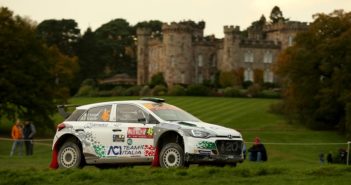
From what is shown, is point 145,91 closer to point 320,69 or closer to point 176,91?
point 176,91

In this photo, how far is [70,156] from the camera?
→ 18359 millimetres

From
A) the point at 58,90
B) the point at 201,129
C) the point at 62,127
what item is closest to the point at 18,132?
the point at 62,127

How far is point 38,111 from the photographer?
61156mm

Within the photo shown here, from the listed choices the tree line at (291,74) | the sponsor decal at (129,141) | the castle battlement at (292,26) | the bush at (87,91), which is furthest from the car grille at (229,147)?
the castle battlement at (292,26)

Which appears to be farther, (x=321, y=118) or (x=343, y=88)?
(x=321, y=118)

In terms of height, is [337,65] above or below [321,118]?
above

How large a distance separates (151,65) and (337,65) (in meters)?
65.9

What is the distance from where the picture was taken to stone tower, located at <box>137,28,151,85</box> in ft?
440

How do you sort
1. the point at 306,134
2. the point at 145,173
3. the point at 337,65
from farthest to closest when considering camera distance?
the point at 337,65 < the point at 306,134 < the point at 145,173

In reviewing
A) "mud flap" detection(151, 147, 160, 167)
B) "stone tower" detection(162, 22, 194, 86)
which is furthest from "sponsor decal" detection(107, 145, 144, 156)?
"stone tower" detection(162, 22, 194, 86)

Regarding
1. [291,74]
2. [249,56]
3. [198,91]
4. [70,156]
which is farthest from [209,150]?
[249,56]

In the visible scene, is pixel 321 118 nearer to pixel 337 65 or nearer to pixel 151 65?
pixel 337 65

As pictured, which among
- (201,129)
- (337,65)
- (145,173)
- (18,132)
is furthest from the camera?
(337,65)

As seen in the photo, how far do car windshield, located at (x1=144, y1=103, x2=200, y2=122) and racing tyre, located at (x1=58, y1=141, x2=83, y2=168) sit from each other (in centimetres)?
187
